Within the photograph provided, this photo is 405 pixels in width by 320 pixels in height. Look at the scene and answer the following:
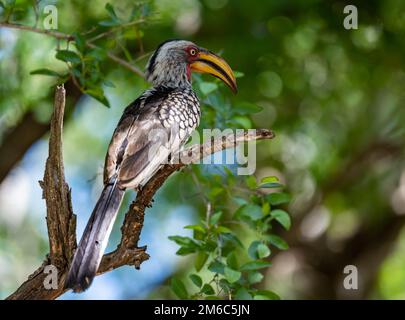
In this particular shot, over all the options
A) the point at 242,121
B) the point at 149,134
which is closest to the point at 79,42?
the point at 149,134

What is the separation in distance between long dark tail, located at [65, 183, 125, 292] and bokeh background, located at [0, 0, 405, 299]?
2.61 metres

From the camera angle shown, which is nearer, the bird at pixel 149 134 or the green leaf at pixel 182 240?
the bird at pixel 149 134

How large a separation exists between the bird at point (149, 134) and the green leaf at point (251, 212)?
0.52 meters

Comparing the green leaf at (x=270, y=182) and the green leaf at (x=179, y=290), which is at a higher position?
the green leaf at (x=270, y=182)

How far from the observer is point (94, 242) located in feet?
11.0

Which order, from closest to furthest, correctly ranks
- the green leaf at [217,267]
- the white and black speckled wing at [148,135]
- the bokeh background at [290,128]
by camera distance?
the white and black speckled wing at [148,135] < the green leaf at [217,267] < the bokeh background at [290,128]

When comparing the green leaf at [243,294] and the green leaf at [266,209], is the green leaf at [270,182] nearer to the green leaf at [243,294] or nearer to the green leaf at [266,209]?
the green leaf at [266,209]

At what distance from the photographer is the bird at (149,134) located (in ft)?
11.0

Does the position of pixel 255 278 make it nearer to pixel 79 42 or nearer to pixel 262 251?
pixel 262 251

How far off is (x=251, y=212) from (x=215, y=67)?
93cm

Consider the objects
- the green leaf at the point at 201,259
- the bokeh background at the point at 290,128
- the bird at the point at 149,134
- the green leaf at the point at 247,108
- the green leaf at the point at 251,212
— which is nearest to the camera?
the bird at the point at 149,134

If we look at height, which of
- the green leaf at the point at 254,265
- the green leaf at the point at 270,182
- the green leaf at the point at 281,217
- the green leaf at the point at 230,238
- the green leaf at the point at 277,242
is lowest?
the green leaf at the point at 254,265

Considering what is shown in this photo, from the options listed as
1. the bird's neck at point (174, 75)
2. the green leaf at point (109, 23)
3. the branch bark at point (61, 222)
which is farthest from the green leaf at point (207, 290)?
the green leaf at point (109, 23)
